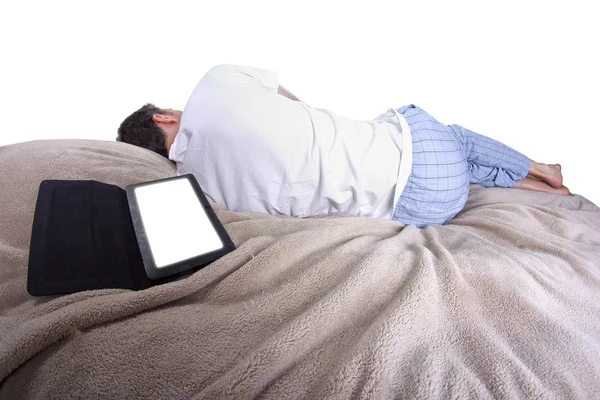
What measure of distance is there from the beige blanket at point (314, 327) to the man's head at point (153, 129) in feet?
1.48

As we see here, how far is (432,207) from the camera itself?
3.05 ft

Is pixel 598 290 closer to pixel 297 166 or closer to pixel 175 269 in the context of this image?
pixel 297 166

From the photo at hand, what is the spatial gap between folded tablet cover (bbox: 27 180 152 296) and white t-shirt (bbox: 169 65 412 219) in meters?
0.27

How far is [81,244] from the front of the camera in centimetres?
52

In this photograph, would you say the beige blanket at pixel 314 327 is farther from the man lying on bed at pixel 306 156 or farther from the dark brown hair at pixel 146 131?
the dark brown hair at pixel 146 131

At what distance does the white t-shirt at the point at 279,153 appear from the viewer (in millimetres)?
782

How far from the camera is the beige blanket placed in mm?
361

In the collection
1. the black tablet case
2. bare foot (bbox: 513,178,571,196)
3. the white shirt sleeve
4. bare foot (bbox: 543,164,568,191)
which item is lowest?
the black tablet case

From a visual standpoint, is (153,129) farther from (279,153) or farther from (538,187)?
(538,187)

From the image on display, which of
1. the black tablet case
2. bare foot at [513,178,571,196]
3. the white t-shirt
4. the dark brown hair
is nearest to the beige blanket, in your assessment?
the black tablet case

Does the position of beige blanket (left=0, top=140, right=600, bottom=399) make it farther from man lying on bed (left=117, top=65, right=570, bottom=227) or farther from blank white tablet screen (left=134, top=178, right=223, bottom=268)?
man lying on bed (left=117, top=65, right=570, bottom=227)

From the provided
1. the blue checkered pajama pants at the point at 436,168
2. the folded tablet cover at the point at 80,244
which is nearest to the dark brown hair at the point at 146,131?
the folded tablet cover at the point at 80,244

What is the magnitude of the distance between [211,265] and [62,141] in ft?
2.20

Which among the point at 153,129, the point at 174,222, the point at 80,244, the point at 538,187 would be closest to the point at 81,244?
the point at 80,244
